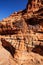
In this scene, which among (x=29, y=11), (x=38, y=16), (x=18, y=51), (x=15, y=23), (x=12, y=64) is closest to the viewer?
(x=12, y=64)

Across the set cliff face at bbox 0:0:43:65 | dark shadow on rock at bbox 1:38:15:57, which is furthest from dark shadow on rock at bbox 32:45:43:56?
dark shadow on rock at bbox 1:38:15:57

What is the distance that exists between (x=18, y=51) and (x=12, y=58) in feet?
7.57

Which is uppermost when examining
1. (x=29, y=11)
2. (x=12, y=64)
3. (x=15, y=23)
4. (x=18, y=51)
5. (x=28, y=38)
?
(x=29, y=11)

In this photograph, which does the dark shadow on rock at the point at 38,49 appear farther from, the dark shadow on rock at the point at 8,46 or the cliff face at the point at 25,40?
the dark shadow on rock at the point at 8,46

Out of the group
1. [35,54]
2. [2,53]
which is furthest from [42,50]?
[2,53]

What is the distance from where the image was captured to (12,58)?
3694 cm

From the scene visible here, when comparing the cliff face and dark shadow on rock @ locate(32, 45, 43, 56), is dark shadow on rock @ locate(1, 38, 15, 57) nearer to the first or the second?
the cliff face

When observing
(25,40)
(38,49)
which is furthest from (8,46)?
(38,49)

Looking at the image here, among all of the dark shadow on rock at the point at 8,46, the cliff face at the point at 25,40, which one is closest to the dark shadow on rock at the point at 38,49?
the cliff face at the point at 25,40

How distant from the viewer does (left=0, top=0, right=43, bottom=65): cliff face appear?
117 feet

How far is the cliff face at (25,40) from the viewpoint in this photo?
35.6 metres

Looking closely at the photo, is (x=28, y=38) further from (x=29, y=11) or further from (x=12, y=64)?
(x=29, y=11)

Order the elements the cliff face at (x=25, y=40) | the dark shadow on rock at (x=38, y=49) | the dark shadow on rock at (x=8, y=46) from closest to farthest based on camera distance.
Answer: the cliff face at (x=25, y=40) → the dark shadow on rock at (x=38, y=49) → the dark shadow on rock at (x=8, y=46)

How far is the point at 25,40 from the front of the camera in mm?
39000
